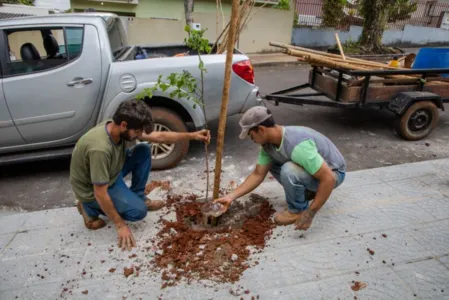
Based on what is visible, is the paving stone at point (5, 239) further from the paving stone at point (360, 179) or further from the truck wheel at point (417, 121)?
the truck wheel at point (417, 121)

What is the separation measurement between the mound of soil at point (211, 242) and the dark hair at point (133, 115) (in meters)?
1.03

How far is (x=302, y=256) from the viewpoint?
105 inches

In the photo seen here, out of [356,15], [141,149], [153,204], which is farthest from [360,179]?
[356,15]

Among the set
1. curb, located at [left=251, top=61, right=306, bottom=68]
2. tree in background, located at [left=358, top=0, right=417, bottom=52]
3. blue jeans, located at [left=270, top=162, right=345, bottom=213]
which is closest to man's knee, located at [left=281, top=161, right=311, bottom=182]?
blue jeans, located at [left=270, top=162, right=345, bottom=213]

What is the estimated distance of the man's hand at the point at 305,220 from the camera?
278 cm

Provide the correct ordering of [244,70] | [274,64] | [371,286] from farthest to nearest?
1. [274,64]
2. [244,70]
3. [371,286]

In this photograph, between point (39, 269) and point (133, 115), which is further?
point (39, 269)

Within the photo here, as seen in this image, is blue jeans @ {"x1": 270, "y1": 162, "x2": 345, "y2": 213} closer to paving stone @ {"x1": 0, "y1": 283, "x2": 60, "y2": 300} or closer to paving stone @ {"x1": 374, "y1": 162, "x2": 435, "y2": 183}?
paving stone @ {"x1": 374, "y1": 162, "x2": 435, "y2": 183}

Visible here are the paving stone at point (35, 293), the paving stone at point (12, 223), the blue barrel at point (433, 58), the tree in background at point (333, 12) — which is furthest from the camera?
the tree in background at point (333, 12)

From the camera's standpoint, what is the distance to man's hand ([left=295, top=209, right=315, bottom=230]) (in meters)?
2.78

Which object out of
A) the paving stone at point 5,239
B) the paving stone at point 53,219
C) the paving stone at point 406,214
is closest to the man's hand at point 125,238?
the paving stone at point 53,219

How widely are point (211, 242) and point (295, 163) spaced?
3.18 feet

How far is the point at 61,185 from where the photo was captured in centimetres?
405

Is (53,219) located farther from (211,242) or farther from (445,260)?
(445,260)
